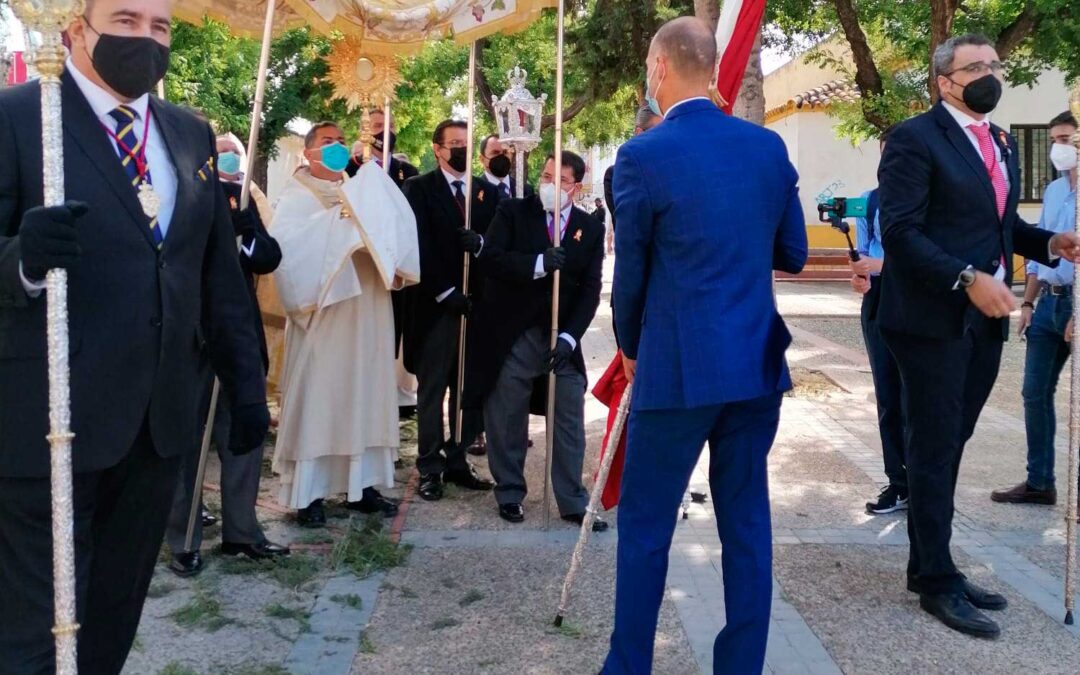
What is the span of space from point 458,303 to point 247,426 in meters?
3.52

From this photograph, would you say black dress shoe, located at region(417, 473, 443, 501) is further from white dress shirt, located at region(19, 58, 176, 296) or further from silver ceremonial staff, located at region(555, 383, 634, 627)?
white dress shirt, located at region(19, 58, 176, 296)

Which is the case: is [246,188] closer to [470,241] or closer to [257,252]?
[257,252]

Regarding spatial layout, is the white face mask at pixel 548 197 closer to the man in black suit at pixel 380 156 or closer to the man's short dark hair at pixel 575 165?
the man's short dark hair at pixel 575 165

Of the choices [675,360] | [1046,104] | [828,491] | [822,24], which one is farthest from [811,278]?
[675,360]

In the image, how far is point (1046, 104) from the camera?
25.3m

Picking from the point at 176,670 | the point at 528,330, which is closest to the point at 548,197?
the point at 528,330

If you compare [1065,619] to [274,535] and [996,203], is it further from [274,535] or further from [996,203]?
[274,535]

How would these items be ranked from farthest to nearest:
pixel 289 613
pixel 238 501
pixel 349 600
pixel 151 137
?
1. pixel 238 501
2. pixel 349 600
3. pixel 289 613
4. pixel 151 137

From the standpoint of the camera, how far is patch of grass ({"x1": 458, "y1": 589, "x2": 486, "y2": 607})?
474 centimetres

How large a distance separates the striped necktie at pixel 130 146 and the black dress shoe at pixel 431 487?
3.99m

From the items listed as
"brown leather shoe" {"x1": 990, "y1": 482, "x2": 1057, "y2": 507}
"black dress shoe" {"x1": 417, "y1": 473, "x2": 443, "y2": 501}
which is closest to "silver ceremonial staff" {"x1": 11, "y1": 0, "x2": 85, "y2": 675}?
"black dress shoe" {"x1": 417, "y1": 473, "x2": 443, "y2": 501}

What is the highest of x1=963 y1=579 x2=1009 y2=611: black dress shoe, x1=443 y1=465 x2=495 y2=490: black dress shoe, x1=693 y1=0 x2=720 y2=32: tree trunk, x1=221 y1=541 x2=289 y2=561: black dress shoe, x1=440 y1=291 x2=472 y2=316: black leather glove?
x1=693 y1=0 x2=720 y2=32: tree trunk

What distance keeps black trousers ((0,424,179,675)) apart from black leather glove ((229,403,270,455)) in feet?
0.92

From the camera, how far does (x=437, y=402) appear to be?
22.5 ft
